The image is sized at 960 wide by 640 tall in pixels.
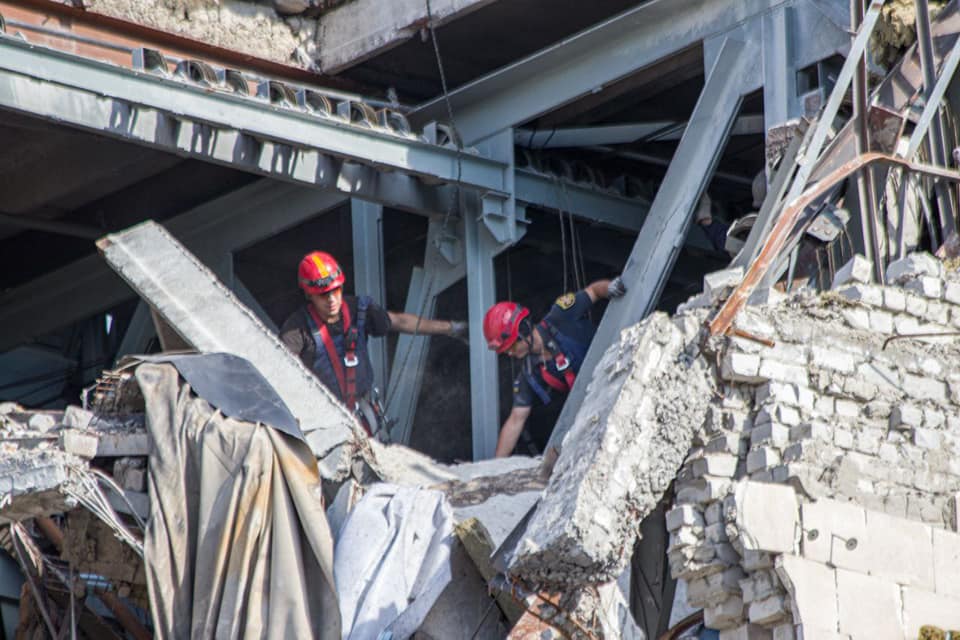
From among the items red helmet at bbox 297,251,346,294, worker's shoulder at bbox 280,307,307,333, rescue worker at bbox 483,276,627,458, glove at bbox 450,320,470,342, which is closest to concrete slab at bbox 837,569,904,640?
rescue worker at bbox 483,276,627,458

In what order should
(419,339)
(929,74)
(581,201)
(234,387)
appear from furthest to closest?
(581,201) < (419,339) < (929,74) < (234,387)

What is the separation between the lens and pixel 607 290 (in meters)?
14.6

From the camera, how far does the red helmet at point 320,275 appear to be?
14.8m

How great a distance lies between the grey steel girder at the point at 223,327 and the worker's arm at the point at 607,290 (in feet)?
7.55

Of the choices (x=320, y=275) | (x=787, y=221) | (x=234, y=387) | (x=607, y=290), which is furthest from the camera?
(x=320, y=275)

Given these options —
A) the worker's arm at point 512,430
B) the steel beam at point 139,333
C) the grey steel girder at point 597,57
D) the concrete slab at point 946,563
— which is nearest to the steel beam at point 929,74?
the grey steel girder at point 597,57

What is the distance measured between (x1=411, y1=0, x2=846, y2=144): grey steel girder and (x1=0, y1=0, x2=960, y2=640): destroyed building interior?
0.03 m

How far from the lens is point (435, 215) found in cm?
1614

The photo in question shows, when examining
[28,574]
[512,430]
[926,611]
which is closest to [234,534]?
[28,574]

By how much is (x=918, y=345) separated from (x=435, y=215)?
20.2 ft

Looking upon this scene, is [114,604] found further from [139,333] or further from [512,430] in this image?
[139,333]

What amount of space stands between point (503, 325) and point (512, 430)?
80cm

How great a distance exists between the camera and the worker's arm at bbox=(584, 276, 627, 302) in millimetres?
14336

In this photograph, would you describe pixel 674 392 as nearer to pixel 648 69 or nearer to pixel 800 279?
pixel 800 279
